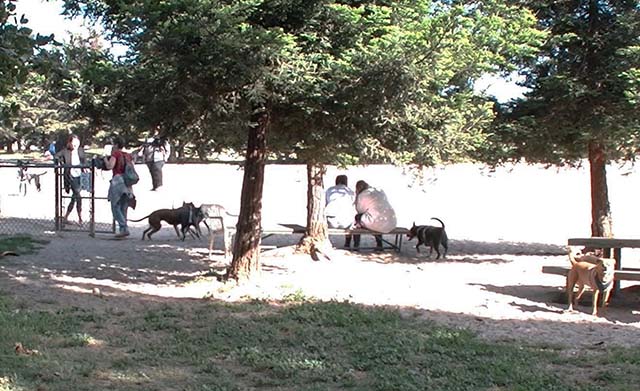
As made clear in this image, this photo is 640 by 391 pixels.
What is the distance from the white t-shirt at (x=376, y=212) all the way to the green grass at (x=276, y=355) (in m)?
5.28

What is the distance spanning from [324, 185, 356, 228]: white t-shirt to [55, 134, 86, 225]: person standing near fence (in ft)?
14.4

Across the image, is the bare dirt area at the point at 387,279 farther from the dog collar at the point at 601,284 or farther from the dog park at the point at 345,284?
the dog collar at the point at 601,284

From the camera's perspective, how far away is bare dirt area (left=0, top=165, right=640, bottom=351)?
7703 mm

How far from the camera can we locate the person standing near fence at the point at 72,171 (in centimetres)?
1466

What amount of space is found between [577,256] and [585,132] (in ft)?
7.97

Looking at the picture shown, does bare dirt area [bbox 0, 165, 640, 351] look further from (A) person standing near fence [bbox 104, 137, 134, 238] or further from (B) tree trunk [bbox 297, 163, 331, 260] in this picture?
(A) person standing near fence [bbox 104, 137, 134, 238]

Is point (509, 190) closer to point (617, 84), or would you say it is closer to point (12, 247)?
point (617, 84)

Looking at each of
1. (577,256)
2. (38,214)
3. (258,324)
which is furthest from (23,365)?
(38,214)

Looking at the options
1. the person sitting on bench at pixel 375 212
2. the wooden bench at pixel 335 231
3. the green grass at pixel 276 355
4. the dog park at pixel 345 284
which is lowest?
the green grass at pixel 276 355

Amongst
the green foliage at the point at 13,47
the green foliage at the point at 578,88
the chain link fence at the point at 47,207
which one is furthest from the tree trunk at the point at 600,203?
the green foliage at the point at 13,47

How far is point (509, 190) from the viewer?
25.3 meters

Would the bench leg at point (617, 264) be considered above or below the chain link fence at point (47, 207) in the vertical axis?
below

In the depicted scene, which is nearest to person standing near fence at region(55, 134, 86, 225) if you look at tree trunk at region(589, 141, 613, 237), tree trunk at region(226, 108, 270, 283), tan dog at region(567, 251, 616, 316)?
tree trunk at region(226, 108, 270, 283)

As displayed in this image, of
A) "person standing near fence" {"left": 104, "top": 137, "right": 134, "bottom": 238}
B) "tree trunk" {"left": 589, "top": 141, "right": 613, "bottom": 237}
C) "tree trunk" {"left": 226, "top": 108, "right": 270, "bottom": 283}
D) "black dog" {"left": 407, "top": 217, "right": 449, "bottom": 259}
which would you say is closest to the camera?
"tree trunk" {"left": 226, "top": 108, "right": 270, "bottom": 283}
